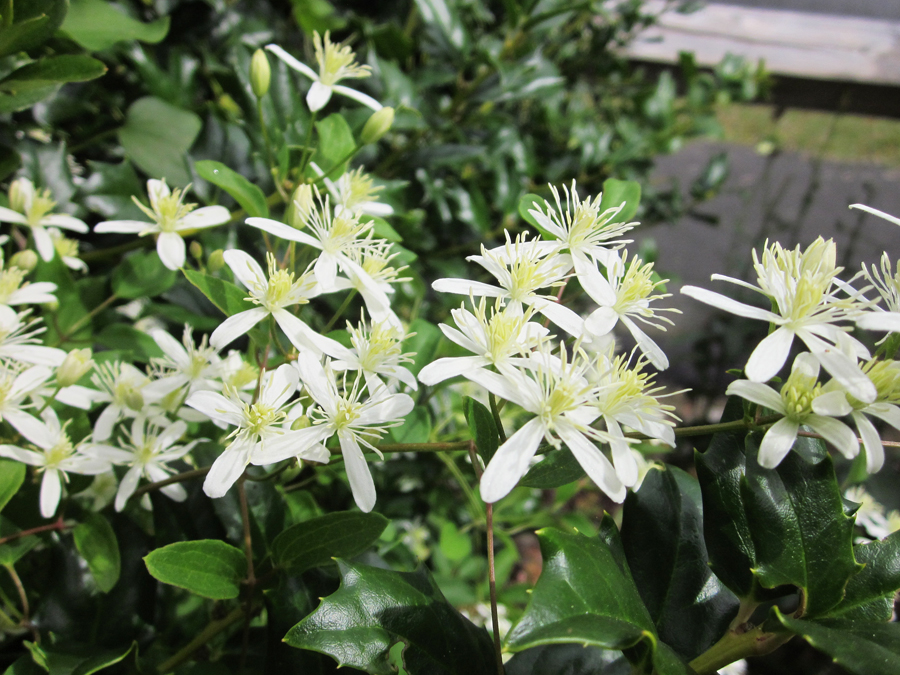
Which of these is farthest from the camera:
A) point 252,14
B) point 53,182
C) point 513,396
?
point 252,14

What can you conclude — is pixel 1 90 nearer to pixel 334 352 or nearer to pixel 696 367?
pixel 334 352

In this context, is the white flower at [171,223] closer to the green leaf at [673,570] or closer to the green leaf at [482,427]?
the green leaf at [482,427]

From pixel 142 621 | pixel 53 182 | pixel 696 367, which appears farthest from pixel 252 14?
pixel 696 367

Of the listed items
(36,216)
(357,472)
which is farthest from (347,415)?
(36,216)

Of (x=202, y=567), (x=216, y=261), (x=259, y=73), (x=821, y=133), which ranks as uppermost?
(x=259, y=73)

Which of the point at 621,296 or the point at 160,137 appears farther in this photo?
the point at 160,137

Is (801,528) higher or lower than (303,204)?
lower

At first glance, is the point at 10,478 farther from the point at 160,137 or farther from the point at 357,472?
the point at 160,137
